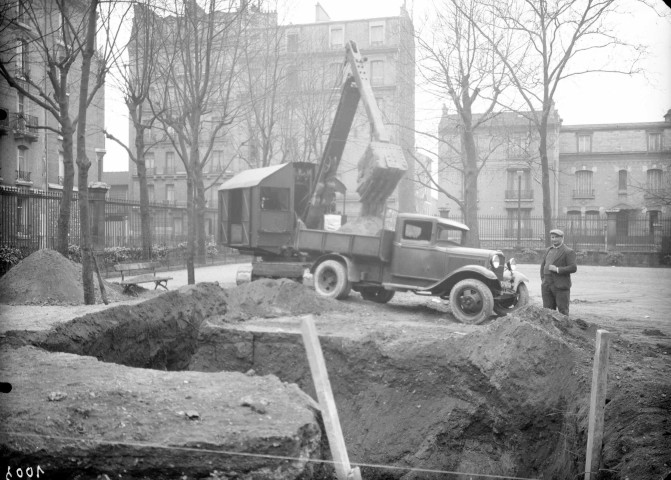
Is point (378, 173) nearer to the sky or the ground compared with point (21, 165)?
nearer to the ground

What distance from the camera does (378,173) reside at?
1287 cm

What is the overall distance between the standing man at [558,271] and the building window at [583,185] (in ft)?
57.0

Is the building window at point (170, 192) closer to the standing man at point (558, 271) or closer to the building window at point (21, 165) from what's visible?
the building window at point (21, 165)

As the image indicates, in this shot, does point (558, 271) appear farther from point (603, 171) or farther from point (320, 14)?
point (320, 14)

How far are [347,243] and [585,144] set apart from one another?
1677cm

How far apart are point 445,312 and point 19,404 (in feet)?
30.7

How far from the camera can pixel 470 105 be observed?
73.7ft

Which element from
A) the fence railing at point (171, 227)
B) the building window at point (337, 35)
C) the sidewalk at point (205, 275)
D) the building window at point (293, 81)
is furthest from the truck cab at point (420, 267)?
the building window at point (337, 35)

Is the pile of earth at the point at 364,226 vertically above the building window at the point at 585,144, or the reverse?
the building window at the point at 585,144

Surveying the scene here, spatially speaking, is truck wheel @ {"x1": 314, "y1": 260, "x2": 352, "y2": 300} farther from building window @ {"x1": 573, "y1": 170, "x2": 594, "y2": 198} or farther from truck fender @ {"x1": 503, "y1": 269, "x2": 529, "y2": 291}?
building window @ {"x1": 573, "y1": 170, "x2": 594, "y2": 198}

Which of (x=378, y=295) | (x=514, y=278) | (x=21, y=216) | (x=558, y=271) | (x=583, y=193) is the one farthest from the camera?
(x=583, y=193)

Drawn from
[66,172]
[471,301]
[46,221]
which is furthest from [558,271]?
[46,221]

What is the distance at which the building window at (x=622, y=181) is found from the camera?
23.8m

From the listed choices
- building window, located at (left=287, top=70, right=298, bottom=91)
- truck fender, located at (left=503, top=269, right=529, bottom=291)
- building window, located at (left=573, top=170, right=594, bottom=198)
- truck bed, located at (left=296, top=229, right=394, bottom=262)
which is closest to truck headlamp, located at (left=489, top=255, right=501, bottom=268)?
truck fender, located at (left=503, top=269, right=529, bottom=291)
